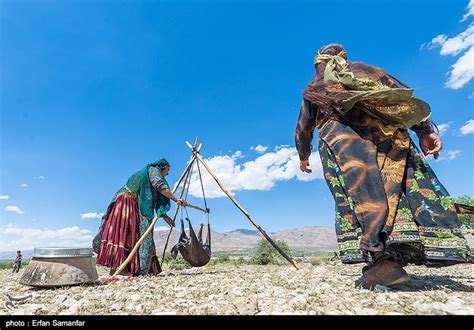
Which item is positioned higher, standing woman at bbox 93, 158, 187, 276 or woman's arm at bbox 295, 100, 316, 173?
woman's arm at bbox 295, 100, 316, 173

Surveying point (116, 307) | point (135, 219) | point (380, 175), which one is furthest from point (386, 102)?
point (135, 219)

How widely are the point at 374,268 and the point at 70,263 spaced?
3.89m

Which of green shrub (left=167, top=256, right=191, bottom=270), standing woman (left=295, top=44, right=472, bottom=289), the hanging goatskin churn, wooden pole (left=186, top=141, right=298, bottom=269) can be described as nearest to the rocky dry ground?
standing woman (left=295, top=44, right=472, bottom=289)

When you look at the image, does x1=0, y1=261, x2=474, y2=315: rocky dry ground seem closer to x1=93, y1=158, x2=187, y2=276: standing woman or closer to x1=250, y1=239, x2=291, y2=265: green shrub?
x1=93, y1=158, x2=187, y2=276: standing woman

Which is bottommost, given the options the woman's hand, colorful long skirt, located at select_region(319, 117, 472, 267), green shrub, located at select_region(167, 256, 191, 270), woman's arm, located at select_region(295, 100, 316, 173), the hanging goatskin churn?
green shrub, located at select_region(167, 256, 191, 270)

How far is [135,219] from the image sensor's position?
625 centimetres

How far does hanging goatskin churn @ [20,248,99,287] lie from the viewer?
431 cm

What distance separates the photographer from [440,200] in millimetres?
3229

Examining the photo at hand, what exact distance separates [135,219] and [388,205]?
464 cm

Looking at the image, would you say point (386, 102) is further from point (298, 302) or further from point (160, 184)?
point (160, 184)

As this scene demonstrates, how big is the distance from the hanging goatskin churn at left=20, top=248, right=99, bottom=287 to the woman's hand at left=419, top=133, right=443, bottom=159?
15.1 ft

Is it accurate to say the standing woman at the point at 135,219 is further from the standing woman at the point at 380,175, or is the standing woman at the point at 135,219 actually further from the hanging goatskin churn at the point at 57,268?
the standing woman at the point at 380,175

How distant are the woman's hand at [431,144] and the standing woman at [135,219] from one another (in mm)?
4324

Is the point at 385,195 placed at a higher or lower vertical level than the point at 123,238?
higher
